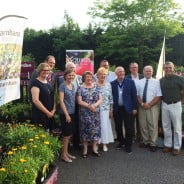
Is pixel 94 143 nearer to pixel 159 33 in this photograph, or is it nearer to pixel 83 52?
pixel 83 52

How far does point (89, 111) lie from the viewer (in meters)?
6.46

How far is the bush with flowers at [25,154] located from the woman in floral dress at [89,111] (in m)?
1.07

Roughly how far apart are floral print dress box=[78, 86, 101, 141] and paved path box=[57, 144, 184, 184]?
1.34 feet

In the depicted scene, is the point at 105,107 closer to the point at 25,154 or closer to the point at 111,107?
the point at 111,107

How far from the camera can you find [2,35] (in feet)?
16.7

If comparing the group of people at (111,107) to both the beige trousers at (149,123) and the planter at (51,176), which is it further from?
the planter at (51,176)

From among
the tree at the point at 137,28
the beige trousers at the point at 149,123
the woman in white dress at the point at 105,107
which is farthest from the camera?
the tree at the point at 137,28

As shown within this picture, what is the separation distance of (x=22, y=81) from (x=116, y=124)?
9.52 ft

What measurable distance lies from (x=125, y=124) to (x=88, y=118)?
84 cm

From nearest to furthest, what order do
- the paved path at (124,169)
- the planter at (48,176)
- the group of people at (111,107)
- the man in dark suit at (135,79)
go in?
the planter at (48,176), the paved path at (124,169), the group of people at (111,107), the man in dark suit at (135,79)

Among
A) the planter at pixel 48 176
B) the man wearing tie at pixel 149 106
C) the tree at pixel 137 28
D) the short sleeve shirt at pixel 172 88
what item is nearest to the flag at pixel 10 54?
the planter at pixel 48 176

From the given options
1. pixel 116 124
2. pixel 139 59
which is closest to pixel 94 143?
pixel 116 124

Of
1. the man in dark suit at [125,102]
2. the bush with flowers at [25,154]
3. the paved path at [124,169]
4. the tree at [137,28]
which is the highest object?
the tree at [137,28]

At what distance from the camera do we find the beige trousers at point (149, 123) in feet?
23.1
